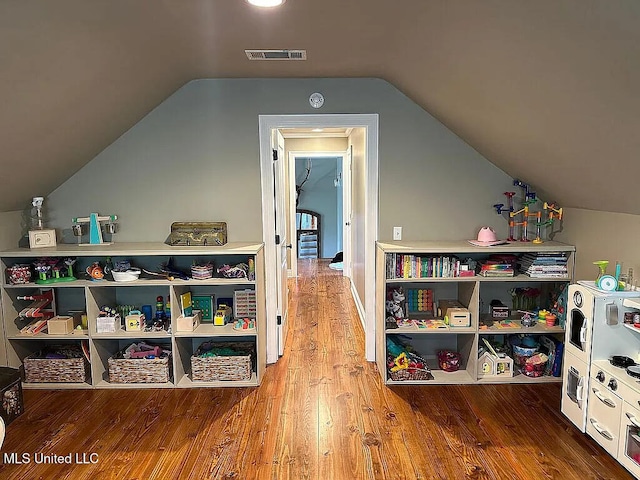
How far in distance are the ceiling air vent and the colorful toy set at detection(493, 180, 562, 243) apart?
189cm

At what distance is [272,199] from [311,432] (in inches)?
68.7

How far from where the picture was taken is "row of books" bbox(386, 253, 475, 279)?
3.35 m

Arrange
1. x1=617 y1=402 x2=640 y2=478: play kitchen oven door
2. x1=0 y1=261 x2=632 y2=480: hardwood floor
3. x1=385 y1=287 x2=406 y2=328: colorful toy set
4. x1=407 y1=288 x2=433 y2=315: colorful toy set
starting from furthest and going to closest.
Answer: x1=407 y1=288 x2=433 y2=315: colorful toy set
x1=385 y1=287 x2=406 y2=328: colorful toy set
x1=0 y1=261 x2=632 y2=480: hardwood floor
x1=617 y1=402 x2=640 y2=478: play kitchen oven door

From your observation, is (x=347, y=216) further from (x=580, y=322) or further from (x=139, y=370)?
(x=580, y=322)

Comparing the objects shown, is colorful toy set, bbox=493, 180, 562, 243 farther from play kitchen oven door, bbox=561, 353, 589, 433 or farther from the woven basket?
the woven basket

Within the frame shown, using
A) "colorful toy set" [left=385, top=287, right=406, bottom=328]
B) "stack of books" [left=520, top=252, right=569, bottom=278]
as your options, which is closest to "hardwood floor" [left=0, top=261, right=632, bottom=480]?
"colorful toy set" [left=385, top=287, right=406, bottom=328]

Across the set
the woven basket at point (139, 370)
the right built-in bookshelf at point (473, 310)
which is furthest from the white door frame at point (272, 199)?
the woven basket at point (139, 370)

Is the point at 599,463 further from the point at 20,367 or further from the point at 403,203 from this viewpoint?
the point at 20,367

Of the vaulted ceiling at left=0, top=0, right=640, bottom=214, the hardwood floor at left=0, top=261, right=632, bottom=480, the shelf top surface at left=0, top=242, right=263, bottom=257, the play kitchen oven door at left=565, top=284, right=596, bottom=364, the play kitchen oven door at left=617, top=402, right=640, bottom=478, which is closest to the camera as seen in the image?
the vaulted ceiling at left=0, top=0, right=640, bottom=214

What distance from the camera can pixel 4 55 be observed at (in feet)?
6.04

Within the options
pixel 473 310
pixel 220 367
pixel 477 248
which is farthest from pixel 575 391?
pixel 220 367

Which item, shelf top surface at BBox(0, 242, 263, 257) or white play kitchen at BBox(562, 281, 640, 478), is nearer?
white play kitchen at BBox(562, 281, 640, 478)

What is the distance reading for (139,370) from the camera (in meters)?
3.38

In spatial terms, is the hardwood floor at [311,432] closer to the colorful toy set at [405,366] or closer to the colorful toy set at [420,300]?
the colorful toy set at [405,366]
